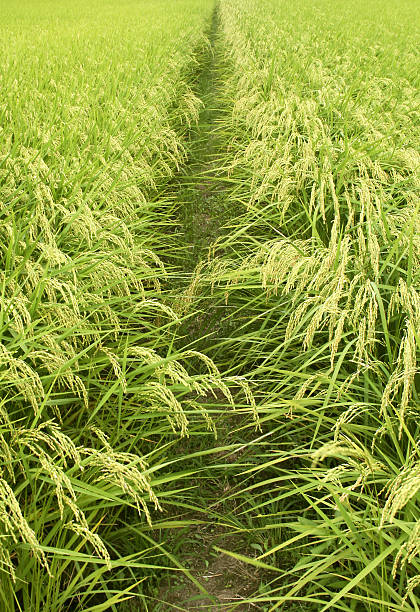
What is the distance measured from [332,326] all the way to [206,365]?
90cm

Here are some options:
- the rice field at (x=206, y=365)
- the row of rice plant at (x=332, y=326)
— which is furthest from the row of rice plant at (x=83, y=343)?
the row of rice plant at (x=332, y=326)

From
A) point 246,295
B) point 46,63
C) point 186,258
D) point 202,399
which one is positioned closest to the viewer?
point 202,399

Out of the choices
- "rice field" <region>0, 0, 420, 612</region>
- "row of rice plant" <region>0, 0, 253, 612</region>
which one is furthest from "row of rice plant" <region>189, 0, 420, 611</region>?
"row of rice plant" <region>0, 0, 253, 612</region>

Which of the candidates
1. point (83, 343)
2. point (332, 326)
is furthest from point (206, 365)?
point (332, 326)

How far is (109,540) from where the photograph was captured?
1.81m

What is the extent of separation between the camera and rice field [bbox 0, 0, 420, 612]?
4.97ft

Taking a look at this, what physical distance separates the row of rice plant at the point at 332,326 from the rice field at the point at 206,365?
2 centimetres

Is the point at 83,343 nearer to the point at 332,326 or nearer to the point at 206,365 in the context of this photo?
the point at 206,365

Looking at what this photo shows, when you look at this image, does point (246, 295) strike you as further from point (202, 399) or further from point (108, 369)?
point (108, 369)

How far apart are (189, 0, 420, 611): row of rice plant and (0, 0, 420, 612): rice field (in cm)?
2

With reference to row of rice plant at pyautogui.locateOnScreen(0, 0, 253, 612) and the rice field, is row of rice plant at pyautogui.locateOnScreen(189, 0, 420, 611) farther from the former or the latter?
row of rice plant at pyautogui.locateOnScreen(0, 0, 253, 612)

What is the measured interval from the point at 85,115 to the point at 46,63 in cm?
216

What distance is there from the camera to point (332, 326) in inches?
77.2

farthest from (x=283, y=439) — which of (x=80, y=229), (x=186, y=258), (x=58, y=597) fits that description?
(x=186, y=258)
